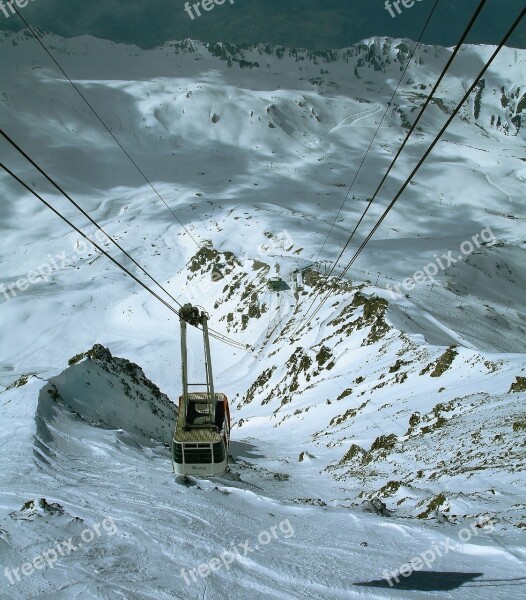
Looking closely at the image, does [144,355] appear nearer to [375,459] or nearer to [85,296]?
[85,296]


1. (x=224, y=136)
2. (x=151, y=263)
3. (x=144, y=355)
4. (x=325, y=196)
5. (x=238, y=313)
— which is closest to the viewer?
(x=144, y=355)

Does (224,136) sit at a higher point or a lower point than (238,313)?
higher

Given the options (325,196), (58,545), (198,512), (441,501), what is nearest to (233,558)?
(198,512)

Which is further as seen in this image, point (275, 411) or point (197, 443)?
point (275, 411)

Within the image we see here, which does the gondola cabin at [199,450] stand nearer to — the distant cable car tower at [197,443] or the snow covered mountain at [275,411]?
the distant cable car tower at [197,443]

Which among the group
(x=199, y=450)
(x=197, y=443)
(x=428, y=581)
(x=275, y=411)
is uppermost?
(x=428, y=581)

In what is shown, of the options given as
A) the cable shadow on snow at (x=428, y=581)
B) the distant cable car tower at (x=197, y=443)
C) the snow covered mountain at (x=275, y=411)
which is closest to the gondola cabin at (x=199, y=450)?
the distant cable car tower at (x=197, y=443)

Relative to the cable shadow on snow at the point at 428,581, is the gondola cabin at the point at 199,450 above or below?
below

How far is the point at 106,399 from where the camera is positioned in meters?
26.8

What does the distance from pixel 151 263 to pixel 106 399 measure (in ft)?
185

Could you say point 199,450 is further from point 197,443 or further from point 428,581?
point 428,581

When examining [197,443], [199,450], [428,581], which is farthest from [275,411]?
[428,581]

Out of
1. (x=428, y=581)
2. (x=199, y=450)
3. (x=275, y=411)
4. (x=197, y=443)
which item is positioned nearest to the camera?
(x=428, y=581)

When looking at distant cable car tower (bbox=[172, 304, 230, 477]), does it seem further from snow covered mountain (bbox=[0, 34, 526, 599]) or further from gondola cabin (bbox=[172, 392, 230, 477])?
snow covered mountain (bbox=[0, 34, 526, 599])
